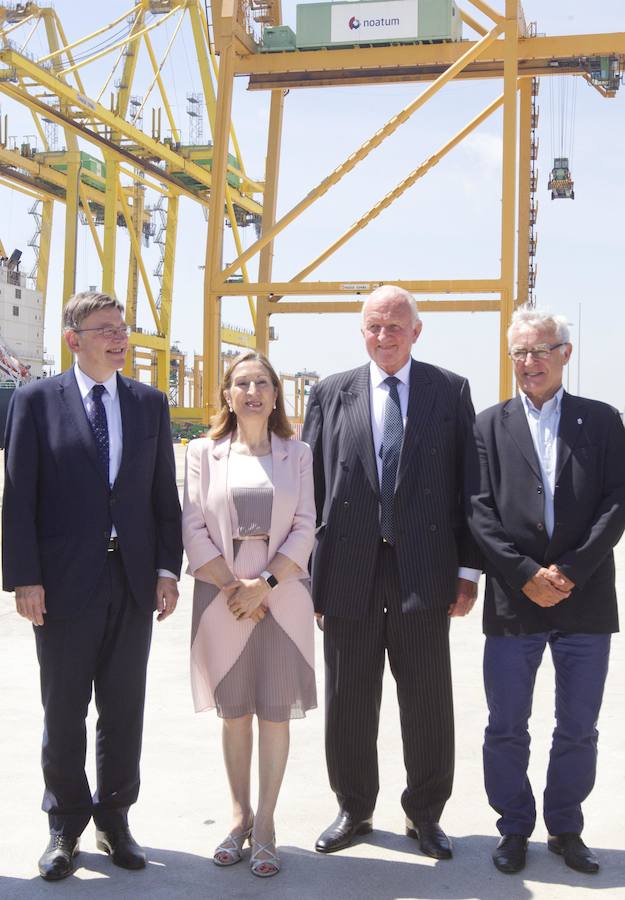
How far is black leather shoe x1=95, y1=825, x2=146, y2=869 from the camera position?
10.0ft

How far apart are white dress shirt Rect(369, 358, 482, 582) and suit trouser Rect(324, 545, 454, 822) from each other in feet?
0.84

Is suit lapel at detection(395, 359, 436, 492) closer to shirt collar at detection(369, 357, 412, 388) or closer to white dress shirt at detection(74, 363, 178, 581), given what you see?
shirt collar at detection(369, 357, 412, 388)

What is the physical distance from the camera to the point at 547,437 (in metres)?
3.29

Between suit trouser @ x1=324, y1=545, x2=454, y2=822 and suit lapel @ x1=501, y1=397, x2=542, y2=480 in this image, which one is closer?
suit lapel @ x1=501, y1=397, x2=542, y2=480

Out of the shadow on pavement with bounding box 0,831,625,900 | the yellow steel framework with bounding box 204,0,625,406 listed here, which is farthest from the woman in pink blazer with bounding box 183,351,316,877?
the yellow steel framework with bounding box 204,0,625,406

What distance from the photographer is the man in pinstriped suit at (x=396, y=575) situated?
328 centimetres

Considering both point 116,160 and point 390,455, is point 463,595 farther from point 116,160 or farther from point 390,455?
point 116,160

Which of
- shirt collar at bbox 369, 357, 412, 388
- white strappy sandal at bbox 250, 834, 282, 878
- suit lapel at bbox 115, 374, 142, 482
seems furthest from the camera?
shirt collar at bbox 369, 357, 412, 388

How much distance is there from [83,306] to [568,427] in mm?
1654

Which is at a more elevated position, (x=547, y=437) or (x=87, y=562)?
(x=547, y=437)

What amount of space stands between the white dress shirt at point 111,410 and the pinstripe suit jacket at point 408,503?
1.89ft

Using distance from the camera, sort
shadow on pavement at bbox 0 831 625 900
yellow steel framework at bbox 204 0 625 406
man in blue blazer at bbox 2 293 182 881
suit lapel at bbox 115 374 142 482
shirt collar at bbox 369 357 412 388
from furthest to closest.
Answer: yellow steel framework at bbox 204 0 625 406
shirt collar at bbox 369 357 412 388
suit lapel at bbox 115 374 142 482
man in blue blazer at bbox 2 293 182 881
shadow on pavement at bbox 0 831 625 900

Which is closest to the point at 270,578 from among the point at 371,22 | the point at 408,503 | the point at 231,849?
the point at 408,503

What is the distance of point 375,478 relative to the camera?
3.32 metres
